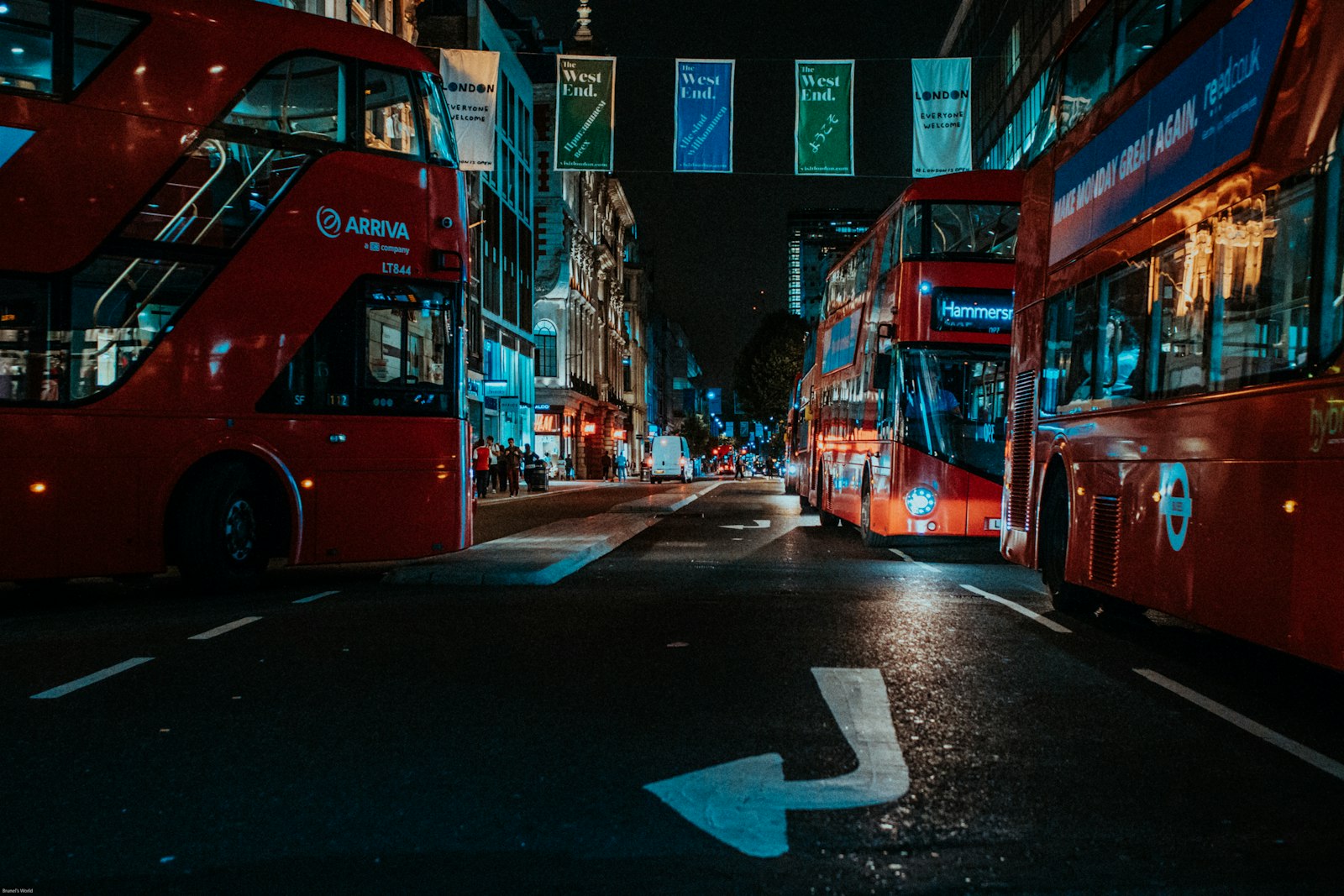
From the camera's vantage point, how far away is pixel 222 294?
35.8ft

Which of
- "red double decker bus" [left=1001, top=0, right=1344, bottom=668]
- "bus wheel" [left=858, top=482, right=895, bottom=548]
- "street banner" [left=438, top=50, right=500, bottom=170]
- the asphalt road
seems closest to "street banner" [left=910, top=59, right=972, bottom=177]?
"bus wheel" [left=858, top=482, right=895, bottom=548]

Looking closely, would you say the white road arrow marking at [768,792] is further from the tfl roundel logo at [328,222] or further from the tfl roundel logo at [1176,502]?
the tfl roundel logo at [328,222]

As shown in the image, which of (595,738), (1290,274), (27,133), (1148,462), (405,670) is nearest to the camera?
(595,738)

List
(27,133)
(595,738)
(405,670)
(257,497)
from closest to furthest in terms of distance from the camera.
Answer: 1. (595,738)
2. (405,670)
3. (27,133)
4. (257,497)

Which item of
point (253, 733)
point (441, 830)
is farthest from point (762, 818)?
point (253, 733)

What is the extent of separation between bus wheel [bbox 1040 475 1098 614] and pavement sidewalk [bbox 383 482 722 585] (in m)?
4.66

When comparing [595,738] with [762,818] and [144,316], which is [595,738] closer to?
[762,818]

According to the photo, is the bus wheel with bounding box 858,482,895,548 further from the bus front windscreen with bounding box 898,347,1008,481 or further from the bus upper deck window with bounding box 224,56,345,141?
the bus upper deck window with bounding box 224,56,345,141

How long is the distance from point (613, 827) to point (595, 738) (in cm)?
131

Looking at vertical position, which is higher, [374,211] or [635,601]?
[374,211]

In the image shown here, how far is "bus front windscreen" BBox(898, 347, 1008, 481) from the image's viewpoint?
52.0 ft

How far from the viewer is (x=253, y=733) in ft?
17.9

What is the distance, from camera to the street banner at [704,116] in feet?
63.4

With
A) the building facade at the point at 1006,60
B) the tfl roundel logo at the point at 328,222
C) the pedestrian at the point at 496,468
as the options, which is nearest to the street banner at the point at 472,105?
the tfl roundel logo at the point at 328,222
